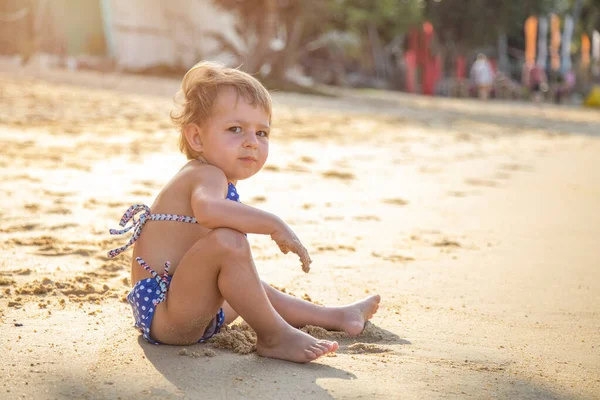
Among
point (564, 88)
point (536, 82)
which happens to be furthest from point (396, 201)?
point (564, 88)

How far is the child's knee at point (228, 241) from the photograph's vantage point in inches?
85.4

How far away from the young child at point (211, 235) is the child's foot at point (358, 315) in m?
0.29

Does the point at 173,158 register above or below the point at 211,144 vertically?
below

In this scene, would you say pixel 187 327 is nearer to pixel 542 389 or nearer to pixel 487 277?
pixel 542 389

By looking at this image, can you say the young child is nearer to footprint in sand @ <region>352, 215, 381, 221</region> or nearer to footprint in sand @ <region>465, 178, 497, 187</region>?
footprint in sand @ <region>352, 215, 381, 221</region>

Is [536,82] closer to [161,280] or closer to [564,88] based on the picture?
[564,88]

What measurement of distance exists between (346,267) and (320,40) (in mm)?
22730

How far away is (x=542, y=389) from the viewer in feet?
6.79

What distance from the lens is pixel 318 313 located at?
263cm

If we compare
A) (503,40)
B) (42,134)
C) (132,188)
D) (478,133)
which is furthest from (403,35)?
(132,188)

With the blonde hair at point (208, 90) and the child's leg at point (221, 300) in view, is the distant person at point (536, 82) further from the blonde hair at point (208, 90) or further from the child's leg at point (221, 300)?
the child's leg at point (221, 300)

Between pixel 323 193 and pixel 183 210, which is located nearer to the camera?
pixel 183 210

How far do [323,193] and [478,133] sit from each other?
5629mm

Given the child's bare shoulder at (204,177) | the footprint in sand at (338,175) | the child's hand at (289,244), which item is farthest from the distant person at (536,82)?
the child's hand at (289,244)
